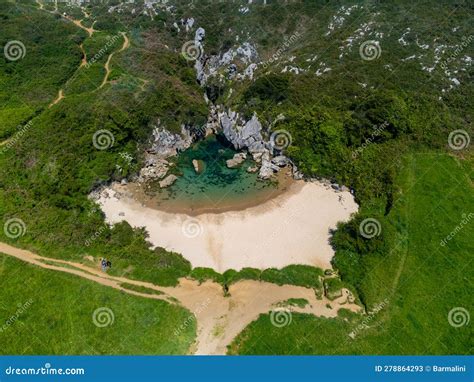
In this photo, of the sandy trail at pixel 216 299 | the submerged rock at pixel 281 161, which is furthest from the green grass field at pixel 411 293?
the submerged rock at pixel 281 161

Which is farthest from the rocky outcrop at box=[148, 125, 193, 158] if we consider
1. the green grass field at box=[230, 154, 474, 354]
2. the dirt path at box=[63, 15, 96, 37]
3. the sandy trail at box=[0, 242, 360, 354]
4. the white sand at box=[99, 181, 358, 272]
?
the green grass field at box=[230, 154, 474, 354]

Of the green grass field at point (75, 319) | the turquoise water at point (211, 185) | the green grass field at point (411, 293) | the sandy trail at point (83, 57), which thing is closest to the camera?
the green grass field at point (75, 319)

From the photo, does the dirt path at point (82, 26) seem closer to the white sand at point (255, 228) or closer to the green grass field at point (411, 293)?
the white sand at point (255, 228)

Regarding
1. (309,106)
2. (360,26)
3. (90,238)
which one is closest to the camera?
(90,238)

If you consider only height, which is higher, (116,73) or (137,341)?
(116,73)

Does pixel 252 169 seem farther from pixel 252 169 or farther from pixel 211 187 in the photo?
pixel 211 187

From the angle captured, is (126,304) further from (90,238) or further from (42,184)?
(42,184)

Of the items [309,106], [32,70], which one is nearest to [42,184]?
[32,70]
